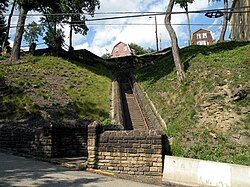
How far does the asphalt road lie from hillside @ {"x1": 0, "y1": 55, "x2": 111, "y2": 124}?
452 centimetres

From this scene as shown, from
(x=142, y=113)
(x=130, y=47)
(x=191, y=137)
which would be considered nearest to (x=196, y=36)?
(x=130, y=47)

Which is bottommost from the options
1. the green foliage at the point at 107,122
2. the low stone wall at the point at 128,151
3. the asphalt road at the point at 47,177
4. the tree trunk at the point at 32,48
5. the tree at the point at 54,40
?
the asphalt road at the point at 47,177

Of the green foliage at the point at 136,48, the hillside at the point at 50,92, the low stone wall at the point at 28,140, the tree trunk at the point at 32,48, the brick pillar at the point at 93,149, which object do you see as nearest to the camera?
the brick pillar at the point at 93,149

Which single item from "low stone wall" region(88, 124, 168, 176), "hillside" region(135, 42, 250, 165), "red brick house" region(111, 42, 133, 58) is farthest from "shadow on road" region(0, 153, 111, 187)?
"red brick house" region(111, 42, 133, 58)

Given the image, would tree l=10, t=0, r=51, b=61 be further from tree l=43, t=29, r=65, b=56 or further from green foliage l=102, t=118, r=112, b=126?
green foliage l=102, t=118, r=112, b=126

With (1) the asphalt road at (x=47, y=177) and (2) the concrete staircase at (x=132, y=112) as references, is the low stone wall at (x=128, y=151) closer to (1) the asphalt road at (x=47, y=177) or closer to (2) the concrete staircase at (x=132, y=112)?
(1) the asphalt road at (x=47, y=177)

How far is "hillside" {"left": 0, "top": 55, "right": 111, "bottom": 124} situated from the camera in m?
17.5

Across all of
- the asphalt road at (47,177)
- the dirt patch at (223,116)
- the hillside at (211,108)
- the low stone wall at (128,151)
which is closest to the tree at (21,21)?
the hillside at (211,108)

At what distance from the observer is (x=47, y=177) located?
8.80 m

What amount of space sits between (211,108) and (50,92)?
10154 millimetres

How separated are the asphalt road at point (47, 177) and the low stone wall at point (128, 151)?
639 mm

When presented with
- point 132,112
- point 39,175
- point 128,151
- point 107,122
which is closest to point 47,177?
point 39,175

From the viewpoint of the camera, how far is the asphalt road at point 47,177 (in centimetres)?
827

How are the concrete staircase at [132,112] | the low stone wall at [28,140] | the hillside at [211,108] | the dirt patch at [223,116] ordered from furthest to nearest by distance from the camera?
1. the concrete staircase at [132,112]
2. the dirt patch at [223,116]
3. the hillside at [211,108]
4. the low stone wall at [28,140]
